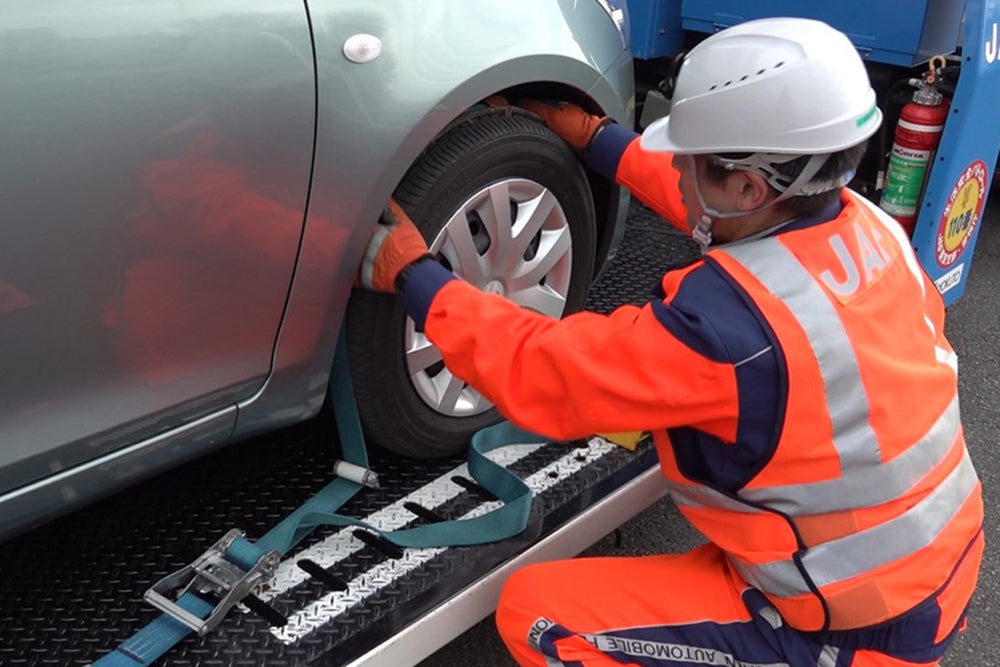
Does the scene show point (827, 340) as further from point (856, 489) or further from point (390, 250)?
point (390, 250)

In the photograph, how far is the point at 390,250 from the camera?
201 cm

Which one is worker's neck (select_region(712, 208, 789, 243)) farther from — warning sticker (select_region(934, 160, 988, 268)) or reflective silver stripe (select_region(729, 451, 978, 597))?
warning sticker (select_region(934, 160, 988, 268))

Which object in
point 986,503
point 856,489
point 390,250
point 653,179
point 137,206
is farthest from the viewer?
point 986,503

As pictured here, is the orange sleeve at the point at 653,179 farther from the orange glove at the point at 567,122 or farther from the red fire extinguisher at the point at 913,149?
the red fire extinguisher at the point at 913,149

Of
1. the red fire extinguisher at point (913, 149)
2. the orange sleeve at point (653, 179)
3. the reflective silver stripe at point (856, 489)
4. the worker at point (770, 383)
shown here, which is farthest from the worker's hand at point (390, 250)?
the red fire extinguisher at point (913, 149)

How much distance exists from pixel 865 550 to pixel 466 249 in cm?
97

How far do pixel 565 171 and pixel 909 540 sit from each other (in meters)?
1.10

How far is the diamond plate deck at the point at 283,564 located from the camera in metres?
1.89

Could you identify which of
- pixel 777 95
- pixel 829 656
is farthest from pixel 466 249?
pixel 829 656

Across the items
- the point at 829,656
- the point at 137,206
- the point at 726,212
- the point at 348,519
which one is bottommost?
the point at 829,656

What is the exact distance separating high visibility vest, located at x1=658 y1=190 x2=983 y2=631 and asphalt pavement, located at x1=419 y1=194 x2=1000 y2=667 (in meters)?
0.11

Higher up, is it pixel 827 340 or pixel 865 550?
pixel 827 340

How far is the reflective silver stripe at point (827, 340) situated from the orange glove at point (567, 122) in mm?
827

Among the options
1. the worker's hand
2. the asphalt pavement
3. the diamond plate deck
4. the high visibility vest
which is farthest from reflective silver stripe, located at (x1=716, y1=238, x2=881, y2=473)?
the diamond plate deck
